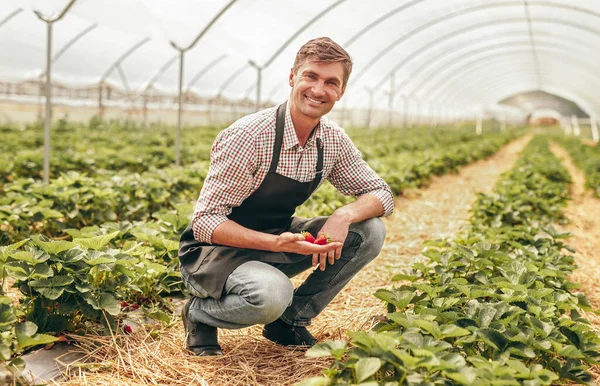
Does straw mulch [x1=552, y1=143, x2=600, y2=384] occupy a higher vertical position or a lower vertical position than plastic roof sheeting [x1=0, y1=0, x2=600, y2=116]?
lower

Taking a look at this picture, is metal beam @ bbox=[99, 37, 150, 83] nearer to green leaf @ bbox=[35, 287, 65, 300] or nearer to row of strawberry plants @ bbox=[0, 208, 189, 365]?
row of strawberry plants @ bbox=[0, 208, 189, 365]

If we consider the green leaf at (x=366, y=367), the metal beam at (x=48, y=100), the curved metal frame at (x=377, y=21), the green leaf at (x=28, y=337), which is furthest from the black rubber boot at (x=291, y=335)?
the curved metal frame at (x=377, y=21)

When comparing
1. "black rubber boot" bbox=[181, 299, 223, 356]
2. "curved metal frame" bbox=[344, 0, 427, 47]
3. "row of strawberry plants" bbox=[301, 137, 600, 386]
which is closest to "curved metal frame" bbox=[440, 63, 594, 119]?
"curved metal frame" bbox=[344, 0, 427, 47]

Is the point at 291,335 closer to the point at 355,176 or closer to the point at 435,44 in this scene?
the point at 355,176

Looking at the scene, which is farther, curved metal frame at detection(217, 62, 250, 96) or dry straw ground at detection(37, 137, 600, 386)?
curved metal frame at detection(217, 62, 250, 96)

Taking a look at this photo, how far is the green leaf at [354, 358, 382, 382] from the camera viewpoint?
5.76 feet

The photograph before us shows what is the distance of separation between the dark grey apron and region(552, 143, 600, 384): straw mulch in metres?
1.52

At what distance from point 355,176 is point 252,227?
0.58 metres

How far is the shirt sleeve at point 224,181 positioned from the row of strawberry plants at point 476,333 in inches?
29.1

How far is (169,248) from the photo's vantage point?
313cm

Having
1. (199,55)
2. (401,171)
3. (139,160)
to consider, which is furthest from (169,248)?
(199,55)

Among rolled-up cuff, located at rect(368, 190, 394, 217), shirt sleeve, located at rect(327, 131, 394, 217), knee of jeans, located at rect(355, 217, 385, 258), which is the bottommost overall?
knee of jeans, located at rect(355, 217, 385, 258)

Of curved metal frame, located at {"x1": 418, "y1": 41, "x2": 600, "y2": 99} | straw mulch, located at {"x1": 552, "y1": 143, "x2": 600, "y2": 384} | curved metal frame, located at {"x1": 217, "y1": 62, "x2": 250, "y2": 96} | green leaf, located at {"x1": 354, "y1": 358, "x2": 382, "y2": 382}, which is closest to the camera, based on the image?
green leaf, located at {"x1": 354, "y1": 358, "x2": 382, "y2": 382}

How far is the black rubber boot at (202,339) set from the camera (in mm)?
2607
